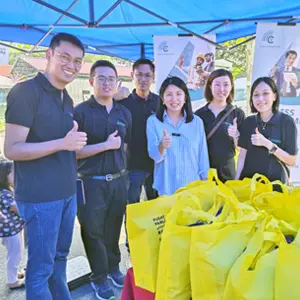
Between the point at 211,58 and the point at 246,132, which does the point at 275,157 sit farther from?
the point at 211,58

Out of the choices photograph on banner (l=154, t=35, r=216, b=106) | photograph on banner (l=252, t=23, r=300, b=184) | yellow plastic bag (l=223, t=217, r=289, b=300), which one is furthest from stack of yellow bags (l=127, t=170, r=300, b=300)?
photograph on banner (l=154, t=35, r=216, b=106)

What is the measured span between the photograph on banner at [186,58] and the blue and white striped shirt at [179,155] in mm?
2038

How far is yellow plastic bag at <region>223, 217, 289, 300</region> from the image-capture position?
61 cm

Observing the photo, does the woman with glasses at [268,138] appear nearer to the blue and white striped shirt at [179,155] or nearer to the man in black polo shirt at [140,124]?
the blue and white striped shirt at [179,155]

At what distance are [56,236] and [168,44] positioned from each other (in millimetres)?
3027

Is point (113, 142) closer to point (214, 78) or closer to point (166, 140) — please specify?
point (166, 140)

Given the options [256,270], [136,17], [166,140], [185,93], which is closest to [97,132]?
[166,140]

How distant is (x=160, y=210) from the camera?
3.02ft

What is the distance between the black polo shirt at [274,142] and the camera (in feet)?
6.34

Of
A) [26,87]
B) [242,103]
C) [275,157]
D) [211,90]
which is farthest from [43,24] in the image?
[242,103]

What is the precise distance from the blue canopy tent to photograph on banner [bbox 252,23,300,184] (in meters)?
0.11

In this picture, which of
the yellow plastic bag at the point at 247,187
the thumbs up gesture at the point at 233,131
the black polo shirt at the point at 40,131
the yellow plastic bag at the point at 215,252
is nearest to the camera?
the yellow plastic bag at the point at 215,252

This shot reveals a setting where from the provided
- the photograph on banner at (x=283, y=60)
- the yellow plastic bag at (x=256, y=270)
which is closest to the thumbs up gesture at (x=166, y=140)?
the yellow plastic bag at (x=256, y=270)

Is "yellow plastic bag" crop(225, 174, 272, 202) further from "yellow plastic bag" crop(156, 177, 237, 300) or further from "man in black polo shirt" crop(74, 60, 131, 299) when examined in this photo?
"man in black polo shirt" crop(74, 60, 131, 299)
